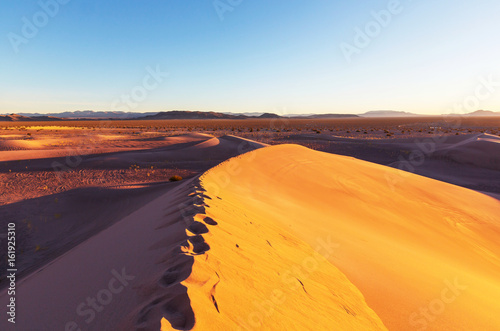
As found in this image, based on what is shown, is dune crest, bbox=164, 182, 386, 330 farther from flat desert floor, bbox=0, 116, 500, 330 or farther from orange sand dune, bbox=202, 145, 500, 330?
orange sand dune, bbox=202, 145, 500, 330

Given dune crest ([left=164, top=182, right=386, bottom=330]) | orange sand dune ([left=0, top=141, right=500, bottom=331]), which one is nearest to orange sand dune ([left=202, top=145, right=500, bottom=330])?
orange sand dune ([left=0, top=141, right=500, bottom=331])

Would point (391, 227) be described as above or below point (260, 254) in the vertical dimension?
below

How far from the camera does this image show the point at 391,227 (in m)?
5.62

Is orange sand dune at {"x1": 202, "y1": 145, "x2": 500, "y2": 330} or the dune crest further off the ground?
the dune crest

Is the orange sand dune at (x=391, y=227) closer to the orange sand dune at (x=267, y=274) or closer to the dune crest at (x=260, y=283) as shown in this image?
the orange sand dune at (x=267, y=274)

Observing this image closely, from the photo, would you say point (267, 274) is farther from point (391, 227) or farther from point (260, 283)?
point (391, 227)

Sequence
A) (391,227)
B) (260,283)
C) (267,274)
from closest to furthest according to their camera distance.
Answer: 1. (260,283)
2. (267,274)
3. (391,227)

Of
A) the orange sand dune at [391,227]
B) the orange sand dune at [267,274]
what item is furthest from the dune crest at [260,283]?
the orange sand dune at [391,227]

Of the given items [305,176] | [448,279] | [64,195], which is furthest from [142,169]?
[448,279]

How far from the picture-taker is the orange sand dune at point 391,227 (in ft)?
9.61

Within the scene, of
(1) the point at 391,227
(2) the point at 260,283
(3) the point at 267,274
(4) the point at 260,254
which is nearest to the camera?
(2) the point at 260,283

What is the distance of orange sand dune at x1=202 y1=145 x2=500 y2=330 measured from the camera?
2.93 m

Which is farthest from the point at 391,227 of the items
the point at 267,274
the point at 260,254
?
the point at 267,274

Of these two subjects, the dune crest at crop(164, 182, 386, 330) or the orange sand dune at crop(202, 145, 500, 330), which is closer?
the dune crest at crop(164, 182, 386, 330)
